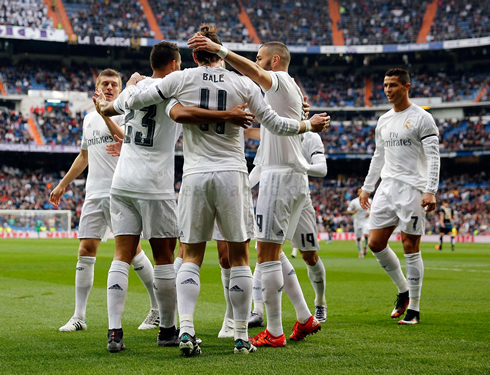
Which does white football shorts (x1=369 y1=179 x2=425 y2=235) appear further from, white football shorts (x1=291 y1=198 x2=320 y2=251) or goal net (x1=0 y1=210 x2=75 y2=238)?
goal net (x1=0 y1=210 x2=75 y2=238)

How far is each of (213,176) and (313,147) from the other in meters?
2.83

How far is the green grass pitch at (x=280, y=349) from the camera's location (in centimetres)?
433

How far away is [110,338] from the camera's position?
4918mm

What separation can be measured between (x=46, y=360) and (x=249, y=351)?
59.3 inches

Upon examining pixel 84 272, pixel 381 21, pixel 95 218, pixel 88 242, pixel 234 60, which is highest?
pixel 381 21

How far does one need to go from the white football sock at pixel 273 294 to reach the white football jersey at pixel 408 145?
8.41ft

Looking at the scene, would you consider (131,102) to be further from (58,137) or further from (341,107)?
(341,107)

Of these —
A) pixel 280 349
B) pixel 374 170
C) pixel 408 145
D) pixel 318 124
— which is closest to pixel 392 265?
pixel 374 170

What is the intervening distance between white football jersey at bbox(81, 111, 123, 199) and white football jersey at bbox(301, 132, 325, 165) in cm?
221

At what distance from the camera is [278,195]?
5434mm

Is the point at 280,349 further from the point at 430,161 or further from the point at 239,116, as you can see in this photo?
the point at 430,161

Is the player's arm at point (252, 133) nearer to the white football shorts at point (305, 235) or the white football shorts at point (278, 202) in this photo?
the white football shorts at point (278, 202)

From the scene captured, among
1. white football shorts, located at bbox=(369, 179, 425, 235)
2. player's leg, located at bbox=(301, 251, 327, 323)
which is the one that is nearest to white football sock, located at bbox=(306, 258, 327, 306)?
player's leg, located at bbox=(301, 251, 327, 323)

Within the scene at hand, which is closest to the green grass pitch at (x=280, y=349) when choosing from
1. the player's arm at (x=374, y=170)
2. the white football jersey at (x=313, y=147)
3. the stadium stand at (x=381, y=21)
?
the player's arm at (x=374, y=170)
